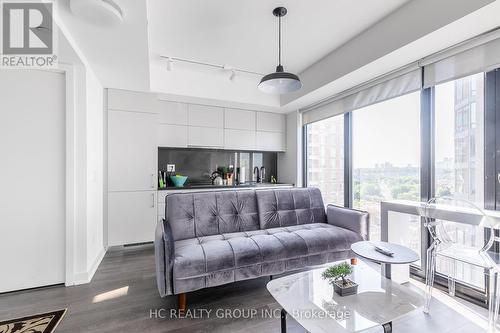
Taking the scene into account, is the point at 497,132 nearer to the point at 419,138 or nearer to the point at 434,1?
the point at 419,138

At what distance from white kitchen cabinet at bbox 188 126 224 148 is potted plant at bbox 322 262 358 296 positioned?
3078mm

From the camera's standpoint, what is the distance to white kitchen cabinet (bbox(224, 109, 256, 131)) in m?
4.31

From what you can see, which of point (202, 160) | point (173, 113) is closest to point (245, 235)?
point (202, 160)

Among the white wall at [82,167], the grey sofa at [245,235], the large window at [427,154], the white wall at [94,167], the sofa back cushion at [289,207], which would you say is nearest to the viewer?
the grey sofa at [245,235]

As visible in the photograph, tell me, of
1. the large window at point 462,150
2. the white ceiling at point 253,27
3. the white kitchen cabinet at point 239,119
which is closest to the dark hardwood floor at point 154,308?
the large window at point 462,150

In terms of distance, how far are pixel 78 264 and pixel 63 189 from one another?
0.78m

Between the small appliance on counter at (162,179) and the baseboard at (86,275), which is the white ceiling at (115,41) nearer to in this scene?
the small appliance on counter at (162,179)

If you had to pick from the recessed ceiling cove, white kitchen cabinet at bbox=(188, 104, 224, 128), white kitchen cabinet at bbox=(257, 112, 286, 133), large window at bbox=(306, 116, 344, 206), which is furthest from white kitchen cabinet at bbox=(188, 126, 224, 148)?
the recessed ceiling cove

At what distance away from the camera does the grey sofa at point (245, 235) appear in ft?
6.22

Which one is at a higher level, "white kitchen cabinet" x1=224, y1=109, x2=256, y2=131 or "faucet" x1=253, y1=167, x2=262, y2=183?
"white kitchen cabinet" x1=224, y1=109, x2=256, y2=131

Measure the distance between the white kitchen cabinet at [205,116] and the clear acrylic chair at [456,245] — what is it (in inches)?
126

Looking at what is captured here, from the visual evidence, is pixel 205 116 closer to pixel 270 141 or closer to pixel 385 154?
pixel 270 141

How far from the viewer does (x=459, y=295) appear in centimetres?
213

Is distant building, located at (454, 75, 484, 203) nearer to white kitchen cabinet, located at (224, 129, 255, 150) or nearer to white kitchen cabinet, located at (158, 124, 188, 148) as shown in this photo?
white kitchen cabinet, located at (224, 129, 255, 150)
